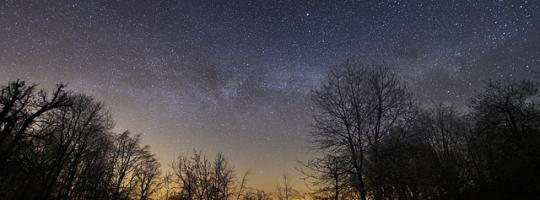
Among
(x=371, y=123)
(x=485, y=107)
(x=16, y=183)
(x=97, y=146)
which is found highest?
(x=485, y=107)

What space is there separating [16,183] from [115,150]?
486 inches

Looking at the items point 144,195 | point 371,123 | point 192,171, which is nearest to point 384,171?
point 371,123

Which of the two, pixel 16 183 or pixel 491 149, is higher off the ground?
pixel 491 149

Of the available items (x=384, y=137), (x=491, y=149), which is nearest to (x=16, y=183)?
(x=384, y=137)

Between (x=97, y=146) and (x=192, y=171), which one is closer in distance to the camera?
(x=97, y=146)

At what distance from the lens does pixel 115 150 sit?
2884cm

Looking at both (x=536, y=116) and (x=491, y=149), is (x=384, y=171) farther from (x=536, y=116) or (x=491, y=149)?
(x=536, y=116)

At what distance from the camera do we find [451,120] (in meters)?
33.2

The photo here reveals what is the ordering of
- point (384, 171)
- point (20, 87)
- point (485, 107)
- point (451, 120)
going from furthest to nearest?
point (451, 120) < point (485, 107) < point (20, 87) < point (384, 171)

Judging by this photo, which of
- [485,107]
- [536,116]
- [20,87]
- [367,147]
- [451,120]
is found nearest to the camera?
[367,147]

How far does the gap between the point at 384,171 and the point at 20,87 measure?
19.2 m

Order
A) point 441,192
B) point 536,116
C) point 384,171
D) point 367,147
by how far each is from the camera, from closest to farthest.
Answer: point 384,171
point 367,147
point 441,192
point 536,116

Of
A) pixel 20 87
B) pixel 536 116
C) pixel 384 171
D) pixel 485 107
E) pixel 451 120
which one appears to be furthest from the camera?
pixel 451 120

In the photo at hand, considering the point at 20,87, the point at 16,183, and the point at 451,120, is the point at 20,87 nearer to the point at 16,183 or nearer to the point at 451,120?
the point at 16,183
